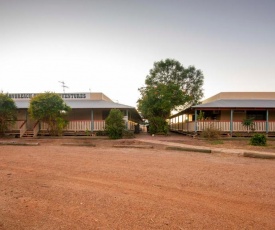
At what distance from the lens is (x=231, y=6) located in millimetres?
13750

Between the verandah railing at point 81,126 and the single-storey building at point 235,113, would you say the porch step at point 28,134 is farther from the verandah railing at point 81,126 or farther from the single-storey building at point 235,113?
the single-storey building at point 235,113

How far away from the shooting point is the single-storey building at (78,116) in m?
20.2

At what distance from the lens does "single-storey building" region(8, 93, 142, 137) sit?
66.2ft

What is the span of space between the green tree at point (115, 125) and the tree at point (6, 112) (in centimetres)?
860

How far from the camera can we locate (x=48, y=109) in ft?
59.0

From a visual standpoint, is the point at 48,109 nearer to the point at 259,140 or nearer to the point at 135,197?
the point at 135,197

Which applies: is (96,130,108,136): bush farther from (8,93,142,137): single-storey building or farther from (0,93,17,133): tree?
(0,93,17,133): tree

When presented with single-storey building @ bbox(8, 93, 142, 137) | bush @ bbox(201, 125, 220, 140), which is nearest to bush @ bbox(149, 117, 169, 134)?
single-storey building @ bbox(8, 93, 142, 137)

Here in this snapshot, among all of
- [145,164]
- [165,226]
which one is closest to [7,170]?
[145,164]

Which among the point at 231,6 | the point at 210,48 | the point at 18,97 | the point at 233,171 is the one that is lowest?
the point at 233,171

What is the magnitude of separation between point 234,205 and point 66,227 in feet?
10.3

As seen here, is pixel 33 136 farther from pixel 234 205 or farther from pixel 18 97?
pixel 234 205

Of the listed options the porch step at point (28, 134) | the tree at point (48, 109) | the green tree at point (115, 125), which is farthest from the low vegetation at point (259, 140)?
the porch step at point (28, 134)

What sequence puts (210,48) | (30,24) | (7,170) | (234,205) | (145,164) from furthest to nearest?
(210,48) → (30,24) → (145,164) → (7,170) → (234,205)
